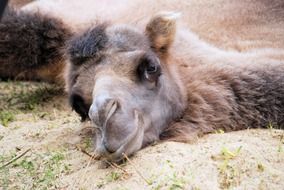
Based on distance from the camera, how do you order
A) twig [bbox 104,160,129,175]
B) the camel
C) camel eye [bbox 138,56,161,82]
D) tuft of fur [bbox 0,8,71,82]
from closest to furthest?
twig [bbox 104,160,129,175]
the camel
camel eye [bbox 138,56,161,82]
tuft of fur [bbox 0,8,71,82]

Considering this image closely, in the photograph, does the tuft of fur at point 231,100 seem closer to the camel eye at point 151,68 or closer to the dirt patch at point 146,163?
the dirt patch at point 146,163

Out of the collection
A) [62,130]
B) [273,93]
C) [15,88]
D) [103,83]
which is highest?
[103,83]

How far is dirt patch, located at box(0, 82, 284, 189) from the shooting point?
12.3 ft

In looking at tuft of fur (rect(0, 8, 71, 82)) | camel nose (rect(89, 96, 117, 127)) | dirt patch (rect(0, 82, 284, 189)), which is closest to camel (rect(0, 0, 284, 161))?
camel nose (rect(89, 96, 117, 127))

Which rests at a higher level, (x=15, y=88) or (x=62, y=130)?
(x=62, y=130)

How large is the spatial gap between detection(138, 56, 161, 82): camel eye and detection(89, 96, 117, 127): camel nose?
64 centimetres

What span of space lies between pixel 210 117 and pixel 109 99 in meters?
1.13

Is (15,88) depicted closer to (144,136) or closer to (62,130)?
(62,130)

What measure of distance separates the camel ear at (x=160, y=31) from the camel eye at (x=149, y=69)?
30 centimetres

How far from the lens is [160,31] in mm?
5156

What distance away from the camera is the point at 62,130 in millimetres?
5445

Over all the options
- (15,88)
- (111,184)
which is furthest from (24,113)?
(111,184)

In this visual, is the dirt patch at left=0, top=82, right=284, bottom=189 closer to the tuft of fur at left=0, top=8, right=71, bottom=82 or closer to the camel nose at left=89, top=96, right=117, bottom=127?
the camel nose at left=89, top=96, right=117, bottom=127

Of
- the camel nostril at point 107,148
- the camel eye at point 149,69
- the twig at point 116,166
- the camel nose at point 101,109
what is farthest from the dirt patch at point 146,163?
the camel eye at point 149,69
